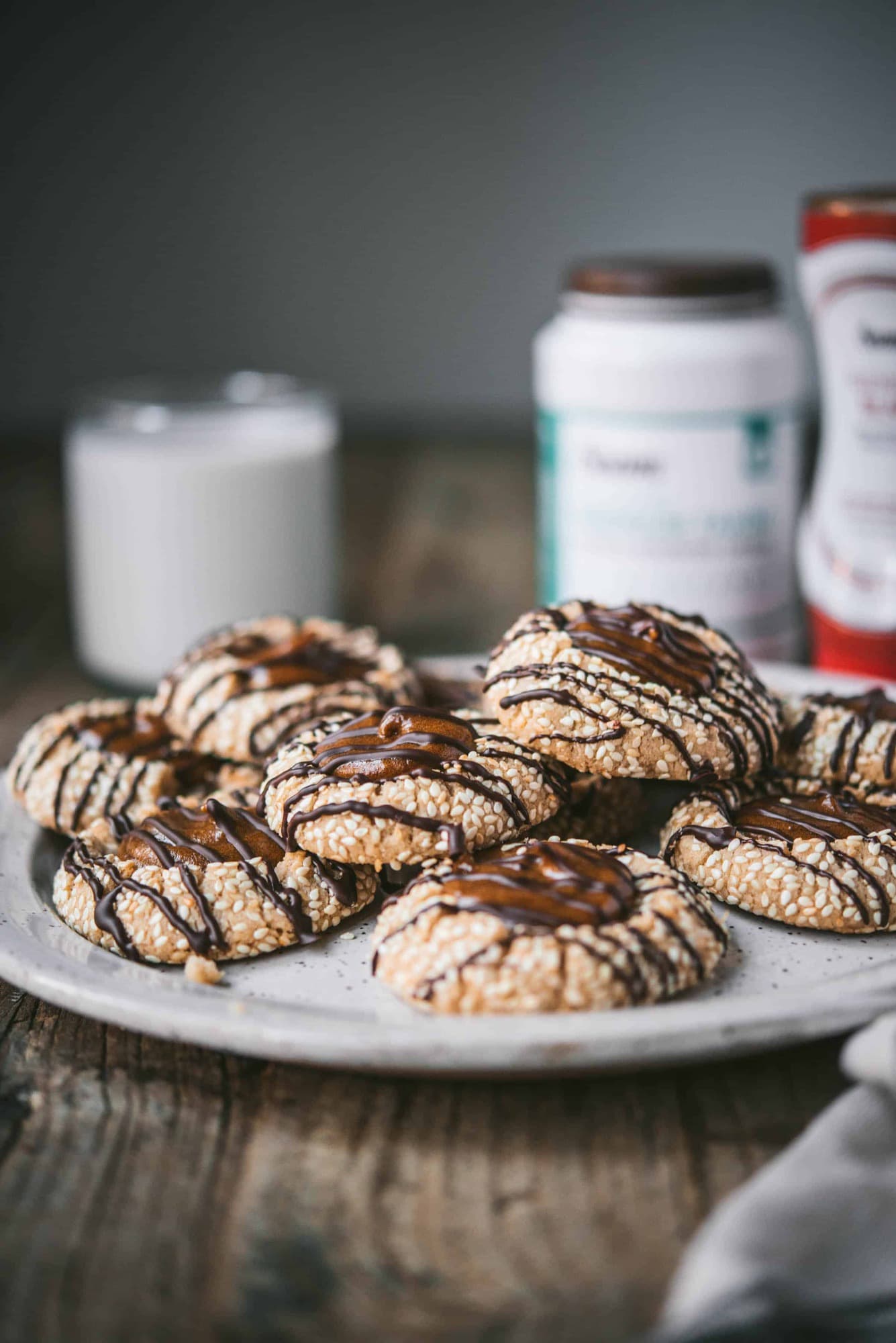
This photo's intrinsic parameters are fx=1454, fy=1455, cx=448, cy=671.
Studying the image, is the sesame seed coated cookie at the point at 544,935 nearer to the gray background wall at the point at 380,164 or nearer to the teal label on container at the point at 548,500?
the teal label on container at the point at 548,500

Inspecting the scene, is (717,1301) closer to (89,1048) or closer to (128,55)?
(89,1048)

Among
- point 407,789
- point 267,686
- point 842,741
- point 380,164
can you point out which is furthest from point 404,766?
point 380,164

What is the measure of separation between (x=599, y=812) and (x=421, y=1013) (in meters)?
0.32

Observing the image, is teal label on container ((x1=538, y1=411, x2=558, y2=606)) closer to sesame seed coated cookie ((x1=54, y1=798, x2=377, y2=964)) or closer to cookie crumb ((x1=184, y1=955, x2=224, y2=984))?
sesame seed coated cookie ((x1=54, y1=798, x2=377, y2=964))

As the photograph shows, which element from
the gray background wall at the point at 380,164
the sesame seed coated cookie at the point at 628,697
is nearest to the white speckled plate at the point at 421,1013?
the sesame seed coated cookie at the point at 628,697

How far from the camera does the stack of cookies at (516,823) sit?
92 centimetres

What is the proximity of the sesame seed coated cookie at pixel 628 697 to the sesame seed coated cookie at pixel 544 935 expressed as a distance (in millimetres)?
109

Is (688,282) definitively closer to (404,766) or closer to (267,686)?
(267,686)

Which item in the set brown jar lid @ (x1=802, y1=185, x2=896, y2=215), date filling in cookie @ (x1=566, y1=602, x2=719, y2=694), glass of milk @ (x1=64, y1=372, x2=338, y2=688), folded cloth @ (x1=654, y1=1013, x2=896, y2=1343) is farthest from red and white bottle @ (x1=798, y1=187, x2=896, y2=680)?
folded cloth @ (x1=654, y1=1013, x2=896, y2=1343)

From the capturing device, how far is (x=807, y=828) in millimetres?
1078

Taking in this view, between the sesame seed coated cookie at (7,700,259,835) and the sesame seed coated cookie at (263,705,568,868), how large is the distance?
6.4 inches

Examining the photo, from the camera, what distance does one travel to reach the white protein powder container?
5.11 feet

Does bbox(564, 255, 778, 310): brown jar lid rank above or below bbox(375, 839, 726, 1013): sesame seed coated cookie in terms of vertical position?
above

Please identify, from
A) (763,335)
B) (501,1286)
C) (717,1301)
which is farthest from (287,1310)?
(763,335)
